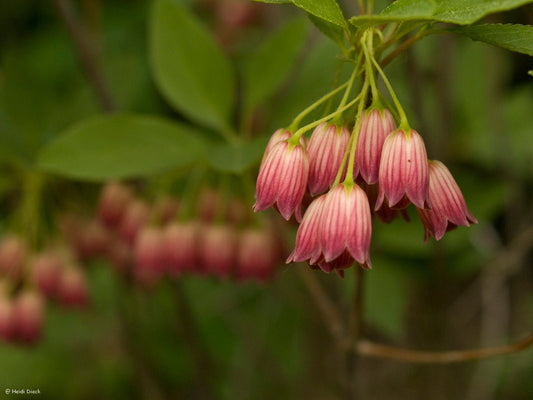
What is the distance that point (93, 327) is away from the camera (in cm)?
270

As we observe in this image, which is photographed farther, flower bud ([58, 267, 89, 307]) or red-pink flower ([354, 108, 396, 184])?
flower bud ([58, 267, 89, 307])

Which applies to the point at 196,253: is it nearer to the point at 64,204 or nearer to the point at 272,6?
the point at 64,204

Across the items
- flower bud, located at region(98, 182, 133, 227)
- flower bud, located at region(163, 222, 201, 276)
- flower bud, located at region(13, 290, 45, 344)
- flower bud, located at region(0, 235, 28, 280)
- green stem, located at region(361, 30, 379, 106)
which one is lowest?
flower bud, located at region(13, 290, 45, 344)

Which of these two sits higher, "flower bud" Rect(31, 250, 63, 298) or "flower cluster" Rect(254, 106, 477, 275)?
"flower cluster" Rect(254, 106, 477, 275)

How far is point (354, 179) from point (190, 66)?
76 centimetres

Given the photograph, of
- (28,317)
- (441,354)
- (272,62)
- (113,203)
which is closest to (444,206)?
(441,354)

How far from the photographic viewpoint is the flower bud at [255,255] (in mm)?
1678

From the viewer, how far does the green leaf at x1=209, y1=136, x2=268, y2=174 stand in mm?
1280

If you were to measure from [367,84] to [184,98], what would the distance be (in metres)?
0.78

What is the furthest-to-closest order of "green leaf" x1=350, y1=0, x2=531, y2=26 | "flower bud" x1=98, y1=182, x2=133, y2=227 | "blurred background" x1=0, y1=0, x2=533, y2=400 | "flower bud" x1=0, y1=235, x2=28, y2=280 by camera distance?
"blurred background" x1=0, y1=0, x2=533, y2=400
"flower bud" x1=0, y1=235, x2=28, y2=280
"flower bud" x1=98, y1=182, x2=133, y2=227
"green leaf" x1=350, y1=0, x2=531, y2=26

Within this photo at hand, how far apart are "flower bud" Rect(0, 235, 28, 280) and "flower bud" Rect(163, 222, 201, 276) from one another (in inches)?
19.1

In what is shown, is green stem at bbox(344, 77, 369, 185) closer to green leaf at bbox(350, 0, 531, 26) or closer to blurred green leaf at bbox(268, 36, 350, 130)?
green leaf at bbox(350, 0, 531, 26)

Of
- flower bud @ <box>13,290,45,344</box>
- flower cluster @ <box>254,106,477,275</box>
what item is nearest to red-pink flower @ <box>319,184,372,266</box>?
flower cluster @ <box>254,106,477,275</box>

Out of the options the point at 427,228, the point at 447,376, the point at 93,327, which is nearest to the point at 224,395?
the point at 93,327
